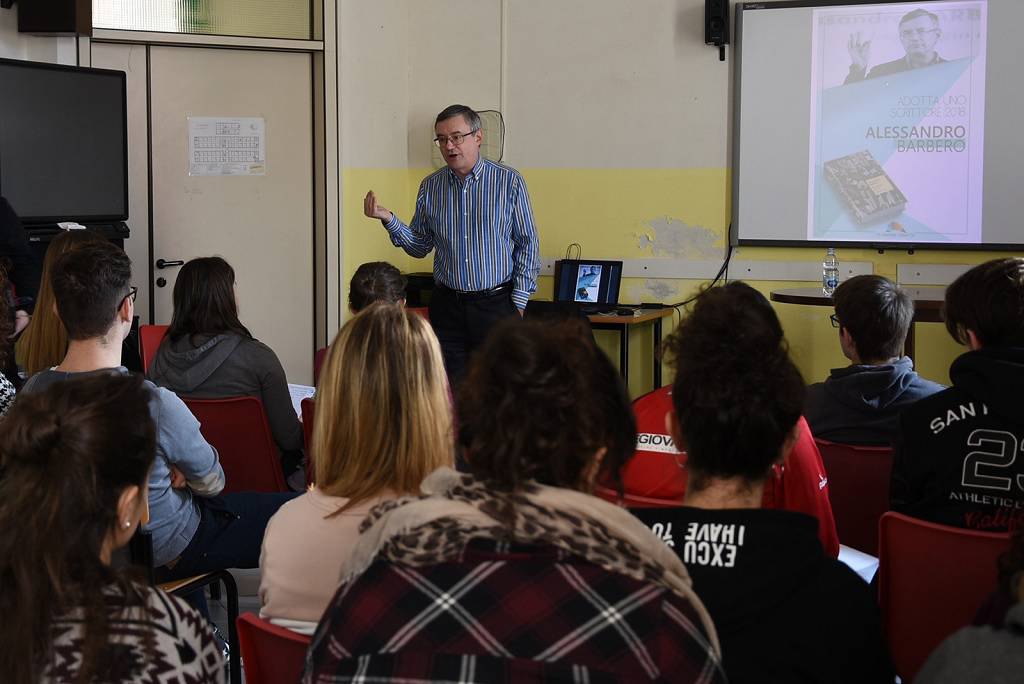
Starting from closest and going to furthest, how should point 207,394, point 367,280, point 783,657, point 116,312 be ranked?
point 783,657 < point 116,312 < point 207,394 < point 367,280

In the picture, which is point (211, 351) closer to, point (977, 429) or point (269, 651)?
point (269, 651)

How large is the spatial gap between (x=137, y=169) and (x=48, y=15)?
901 millimetres

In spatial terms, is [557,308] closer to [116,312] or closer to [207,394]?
[207,394]

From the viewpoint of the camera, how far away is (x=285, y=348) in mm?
6152

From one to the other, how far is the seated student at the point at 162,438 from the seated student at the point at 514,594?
1289 mm

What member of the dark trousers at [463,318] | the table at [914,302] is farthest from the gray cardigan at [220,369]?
the table at [914,302]

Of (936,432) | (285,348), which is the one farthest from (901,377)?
(285,348)

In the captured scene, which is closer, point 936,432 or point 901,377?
point 936,432

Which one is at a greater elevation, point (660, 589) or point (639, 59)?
point (639, 59)

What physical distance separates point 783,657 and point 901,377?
5.04 feet

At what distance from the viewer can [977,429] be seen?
216 cm

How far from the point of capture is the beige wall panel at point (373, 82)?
5.95 metres

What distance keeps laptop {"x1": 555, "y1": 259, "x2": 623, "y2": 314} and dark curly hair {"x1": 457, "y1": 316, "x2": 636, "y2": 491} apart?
4773mm

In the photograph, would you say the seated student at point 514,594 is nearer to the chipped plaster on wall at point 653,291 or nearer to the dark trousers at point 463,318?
the dark trousers at point 463,318
